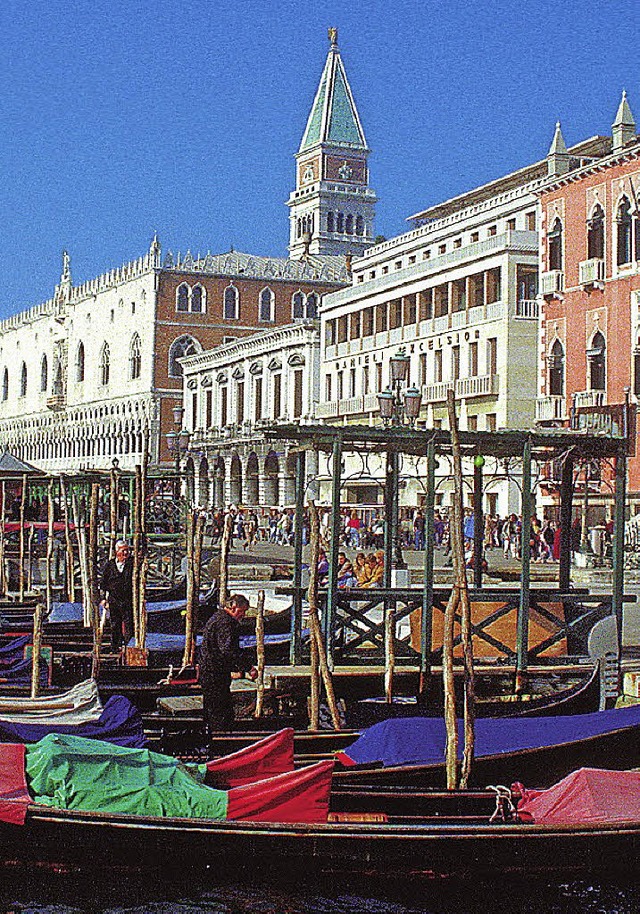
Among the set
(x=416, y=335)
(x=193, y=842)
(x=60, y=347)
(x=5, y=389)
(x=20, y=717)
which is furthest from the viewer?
(x=5, y=389)

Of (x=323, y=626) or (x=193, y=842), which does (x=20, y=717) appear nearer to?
(x=193, y=842)

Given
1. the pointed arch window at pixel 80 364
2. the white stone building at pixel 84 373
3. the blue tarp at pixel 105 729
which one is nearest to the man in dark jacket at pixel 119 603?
the blue tarp at pixel 105 729

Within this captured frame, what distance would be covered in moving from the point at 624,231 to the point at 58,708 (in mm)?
23686

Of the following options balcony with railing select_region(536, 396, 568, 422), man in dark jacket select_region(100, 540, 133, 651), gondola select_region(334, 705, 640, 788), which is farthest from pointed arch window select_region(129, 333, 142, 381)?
gondola select_region(334, 705, 640, 788)

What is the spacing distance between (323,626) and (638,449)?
18665 mm

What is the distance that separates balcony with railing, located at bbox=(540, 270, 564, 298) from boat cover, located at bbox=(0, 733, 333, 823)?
27.3 meters

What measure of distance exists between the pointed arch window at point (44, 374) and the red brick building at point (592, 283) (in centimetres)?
5538

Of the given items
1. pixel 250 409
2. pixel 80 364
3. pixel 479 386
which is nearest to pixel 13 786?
pixel 479 386

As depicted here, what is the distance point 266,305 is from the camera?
67.8 meters

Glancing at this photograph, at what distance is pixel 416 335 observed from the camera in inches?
1735

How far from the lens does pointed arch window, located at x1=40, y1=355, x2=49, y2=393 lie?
→ 87.3 meters

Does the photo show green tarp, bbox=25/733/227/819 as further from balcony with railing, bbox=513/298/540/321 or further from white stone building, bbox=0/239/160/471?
white stone building, bbox=0/239/160/471

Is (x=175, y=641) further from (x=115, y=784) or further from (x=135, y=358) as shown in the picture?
(x=135, y=358)

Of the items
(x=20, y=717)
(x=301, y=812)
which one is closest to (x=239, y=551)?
(x=20, y=717)
